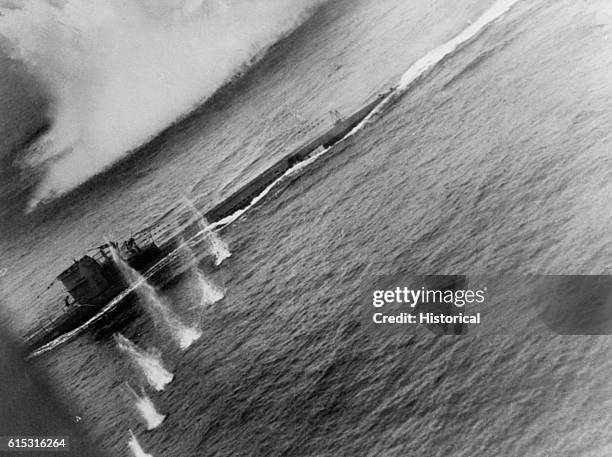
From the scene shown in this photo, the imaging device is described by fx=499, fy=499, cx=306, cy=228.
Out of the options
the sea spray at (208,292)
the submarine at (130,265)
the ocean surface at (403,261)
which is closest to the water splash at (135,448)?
the ocean surface at (403,261)

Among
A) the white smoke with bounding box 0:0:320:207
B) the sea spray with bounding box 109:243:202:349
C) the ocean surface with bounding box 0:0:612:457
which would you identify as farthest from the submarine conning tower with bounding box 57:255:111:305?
the white smoke with bounding box 0:0:320:207

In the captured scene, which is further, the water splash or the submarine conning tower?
the submarine conning tower

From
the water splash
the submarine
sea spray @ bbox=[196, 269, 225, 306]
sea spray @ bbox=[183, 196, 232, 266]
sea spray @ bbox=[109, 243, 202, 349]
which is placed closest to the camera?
the water splash

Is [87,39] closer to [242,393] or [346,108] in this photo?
[346,108]

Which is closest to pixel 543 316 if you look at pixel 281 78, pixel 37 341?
pixel 37 341

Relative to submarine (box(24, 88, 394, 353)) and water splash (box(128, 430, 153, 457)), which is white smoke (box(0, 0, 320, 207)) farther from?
water splash (box(128, 430, 153, 457))

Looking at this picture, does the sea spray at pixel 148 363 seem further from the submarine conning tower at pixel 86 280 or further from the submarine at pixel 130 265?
the submarine conning tower at pixel 86 280
